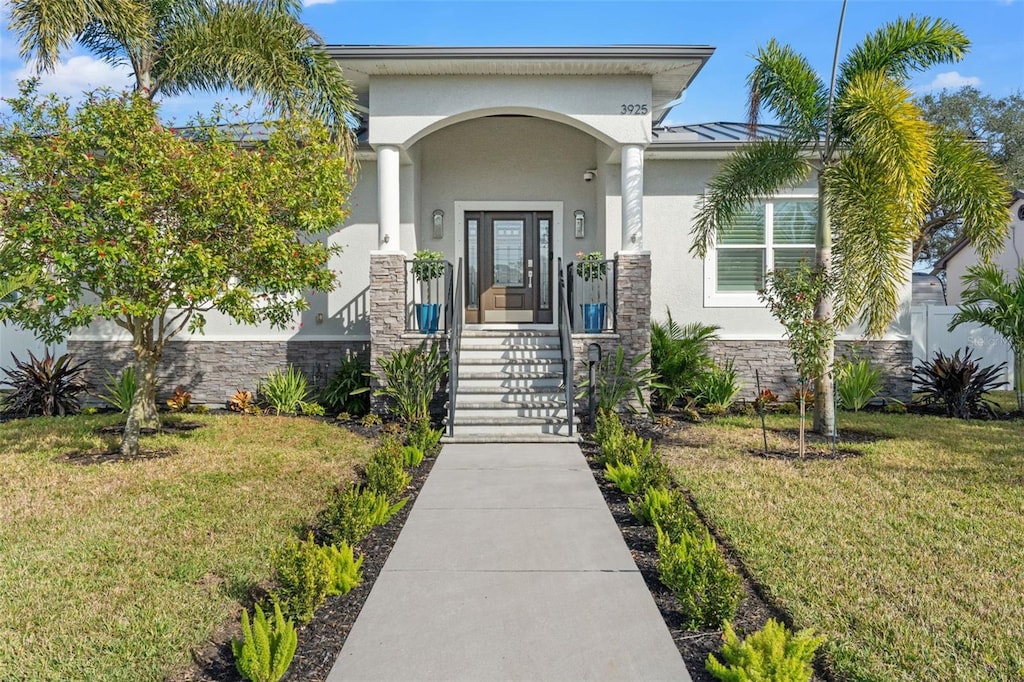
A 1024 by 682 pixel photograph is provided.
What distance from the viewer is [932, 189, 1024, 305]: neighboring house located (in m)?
19.1

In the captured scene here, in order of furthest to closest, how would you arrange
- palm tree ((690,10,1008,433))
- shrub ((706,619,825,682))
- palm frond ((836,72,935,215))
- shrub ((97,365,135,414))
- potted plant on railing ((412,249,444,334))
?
potted plant on railing ((412,249,444,334))
shrub ((97,365,135,414))
palm tree ((690,10,1008,433))
palm frond ((836,72,935,215))
shrub ((706,619,825,682))

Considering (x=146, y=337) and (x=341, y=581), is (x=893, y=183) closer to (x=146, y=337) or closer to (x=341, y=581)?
(x=341, y=581)

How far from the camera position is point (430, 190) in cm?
1205

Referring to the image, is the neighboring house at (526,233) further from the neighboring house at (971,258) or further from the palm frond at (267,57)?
the neighboring house at (971,258)

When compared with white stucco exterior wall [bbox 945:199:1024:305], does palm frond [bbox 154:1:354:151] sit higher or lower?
higher

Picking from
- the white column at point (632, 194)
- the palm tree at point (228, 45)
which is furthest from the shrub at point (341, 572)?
the white column at point (632, 194)

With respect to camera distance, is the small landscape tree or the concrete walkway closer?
the concrete walkway

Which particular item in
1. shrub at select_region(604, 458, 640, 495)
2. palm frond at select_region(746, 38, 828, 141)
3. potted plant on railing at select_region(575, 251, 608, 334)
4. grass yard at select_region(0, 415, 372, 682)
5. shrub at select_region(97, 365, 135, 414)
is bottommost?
grass yard at select_region(0, 415, 372, 682)

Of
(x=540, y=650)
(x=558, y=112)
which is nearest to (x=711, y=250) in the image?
(x=558, y=112)

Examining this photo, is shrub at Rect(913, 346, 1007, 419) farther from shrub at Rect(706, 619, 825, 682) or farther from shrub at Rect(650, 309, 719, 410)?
shrub at Rect(706, 619, 825, 682)

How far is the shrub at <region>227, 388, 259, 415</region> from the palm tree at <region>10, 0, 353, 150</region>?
4237 millimetres

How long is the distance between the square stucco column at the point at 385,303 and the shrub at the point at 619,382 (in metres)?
2.78

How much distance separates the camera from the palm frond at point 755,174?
347 inches

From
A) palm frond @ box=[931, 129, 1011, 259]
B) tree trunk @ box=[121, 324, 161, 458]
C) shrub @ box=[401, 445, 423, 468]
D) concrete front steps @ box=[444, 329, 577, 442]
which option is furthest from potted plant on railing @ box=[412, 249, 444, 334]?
palm frond @ box=[931, 129, 1011, 259]
